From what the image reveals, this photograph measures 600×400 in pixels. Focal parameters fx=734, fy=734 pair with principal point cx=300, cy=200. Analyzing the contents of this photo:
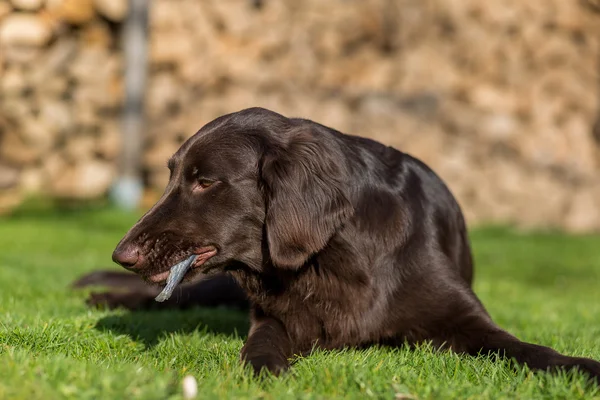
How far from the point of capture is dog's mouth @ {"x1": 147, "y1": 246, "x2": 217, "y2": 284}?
3020 millimetres

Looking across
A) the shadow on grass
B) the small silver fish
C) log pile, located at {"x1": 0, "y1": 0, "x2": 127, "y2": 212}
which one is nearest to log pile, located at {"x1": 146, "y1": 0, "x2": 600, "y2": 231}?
log pile, located at {"x1": 0, "y1": 0, "x2": 127, "y2": 212}

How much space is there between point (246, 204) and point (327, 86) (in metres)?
10.1

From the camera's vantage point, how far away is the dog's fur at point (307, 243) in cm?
299

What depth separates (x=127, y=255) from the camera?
2.97 meters

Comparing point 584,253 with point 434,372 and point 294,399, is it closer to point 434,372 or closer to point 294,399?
point 434,372

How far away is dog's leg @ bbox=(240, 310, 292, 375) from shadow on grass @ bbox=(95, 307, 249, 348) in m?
0.42

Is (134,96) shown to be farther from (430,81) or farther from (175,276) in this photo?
(175,276)

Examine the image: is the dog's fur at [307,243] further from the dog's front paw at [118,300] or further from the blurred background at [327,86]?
the blurred background at [327,86]

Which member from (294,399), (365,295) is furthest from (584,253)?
(294,399)

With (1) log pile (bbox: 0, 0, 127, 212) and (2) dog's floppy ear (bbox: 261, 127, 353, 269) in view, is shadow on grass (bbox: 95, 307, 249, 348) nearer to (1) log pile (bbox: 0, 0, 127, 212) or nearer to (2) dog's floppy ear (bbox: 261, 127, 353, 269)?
(2) dog's floppy ear (bbox: 261, 127, 353, 269)

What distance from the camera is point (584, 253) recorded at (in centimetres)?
953

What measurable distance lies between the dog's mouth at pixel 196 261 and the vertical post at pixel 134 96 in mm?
8468

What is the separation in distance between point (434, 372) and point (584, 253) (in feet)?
24.6

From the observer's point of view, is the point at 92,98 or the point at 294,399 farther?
the point at 92,98
